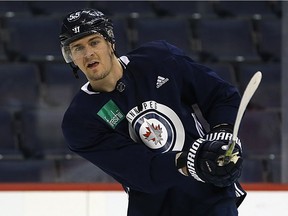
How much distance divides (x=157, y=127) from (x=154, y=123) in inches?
0.6

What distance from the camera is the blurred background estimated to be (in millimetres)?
3869

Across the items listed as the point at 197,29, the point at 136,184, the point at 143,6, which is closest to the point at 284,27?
the point at 197,29

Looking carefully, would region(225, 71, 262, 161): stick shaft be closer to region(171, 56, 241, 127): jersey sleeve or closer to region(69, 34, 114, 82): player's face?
region(171, 56, 241, 127): jersey sleeve

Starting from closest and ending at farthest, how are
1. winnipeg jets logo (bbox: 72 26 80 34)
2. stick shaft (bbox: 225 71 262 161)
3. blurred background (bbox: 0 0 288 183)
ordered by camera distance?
stick shaft (bbox: 225 71 262 161), winnipeg jets logo (bbox: 72 26 80 34), blurred background (bbox: 0 0 288 183)

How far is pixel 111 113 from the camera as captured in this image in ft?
6.56

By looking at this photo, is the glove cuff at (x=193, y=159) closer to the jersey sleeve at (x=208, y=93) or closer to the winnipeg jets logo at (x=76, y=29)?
the jersey sleeve at (x=208, y=93)

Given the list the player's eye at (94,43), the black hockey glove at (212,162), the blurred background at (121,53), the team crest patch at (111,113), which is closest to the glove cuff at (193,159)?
the black hockey glove at (212,162)

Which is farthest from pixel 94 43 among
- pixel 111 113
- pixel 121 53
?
pixel 121 53

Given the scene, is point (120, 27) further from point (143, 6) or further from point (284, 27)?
point (284, 27)

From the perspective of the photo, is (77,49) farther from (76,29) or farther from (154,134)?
(154,134)

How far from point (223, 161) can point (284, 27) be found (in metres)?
1.80

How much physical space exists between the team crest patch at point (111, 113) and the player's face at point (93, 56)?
3.0 inches

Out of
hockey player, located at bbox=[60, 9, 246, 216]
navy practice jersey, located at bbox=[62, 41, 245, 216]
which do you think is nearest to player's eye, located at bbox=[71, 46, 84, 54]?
hockey player, located at bbox=[60, 9, 246, 216]

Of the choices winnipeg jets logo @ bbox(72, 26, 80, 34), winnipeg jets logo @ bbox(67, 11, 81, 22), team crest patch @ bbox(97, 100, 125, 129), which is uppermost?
winnipeg jets logo @ bbox(67, 11, 81, 22)
